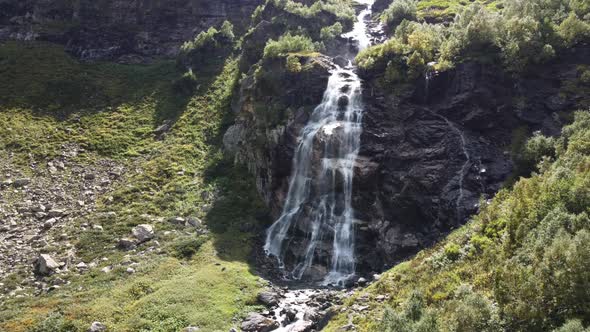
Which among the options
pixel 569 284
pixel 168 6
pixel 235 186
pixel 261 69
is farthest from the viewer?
pixel 168 6

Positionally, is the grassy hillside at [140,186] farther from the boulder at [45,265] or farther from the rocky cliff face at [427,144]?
the rocky cliff face at [427,144]

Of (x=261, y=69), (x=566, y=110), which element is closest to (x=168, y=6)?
(x=261, y=69)

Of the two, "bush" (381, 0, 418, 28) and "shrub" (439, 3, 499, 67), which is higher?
"bush" (381, 0, 418, 28)

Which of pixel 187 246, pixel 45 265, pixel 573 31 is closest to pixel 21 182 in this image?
pixel 45 265

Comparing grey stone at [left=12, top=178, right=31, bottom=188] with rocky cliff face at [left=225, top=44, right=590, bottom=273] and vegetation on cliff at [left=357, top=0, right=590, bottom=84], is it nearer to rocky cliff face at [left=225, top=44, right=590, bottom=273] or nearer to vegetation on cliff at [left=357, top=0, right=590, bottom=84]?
rocky cliff face at [left=225, top=44, right=590, bottom=273]

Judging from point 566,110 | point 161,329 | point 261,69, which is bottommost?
point 161,329

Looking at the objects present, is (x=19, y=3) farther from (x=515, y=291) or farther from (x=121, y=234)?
(x=515, y=291)

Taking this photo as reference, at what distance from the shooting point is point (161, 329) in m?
29.0

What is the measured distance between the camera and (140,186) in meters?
52.6

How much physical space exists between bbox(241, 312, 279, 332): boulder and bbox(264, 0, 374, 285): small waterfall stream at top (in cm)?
869

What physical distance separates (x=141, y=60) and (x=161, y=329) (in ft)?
224

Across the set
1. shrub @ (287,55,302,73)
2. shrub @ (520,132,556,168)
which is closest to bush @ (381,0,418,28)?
shrub @ (287,55,302,73)

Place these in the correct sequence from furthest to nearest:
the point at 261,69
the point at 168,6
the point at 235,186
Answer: the point at 168,6 → the point at 261,69 → the point at 235,186

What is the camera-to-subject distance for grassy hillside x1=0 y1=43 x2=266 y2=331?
31.5 m
